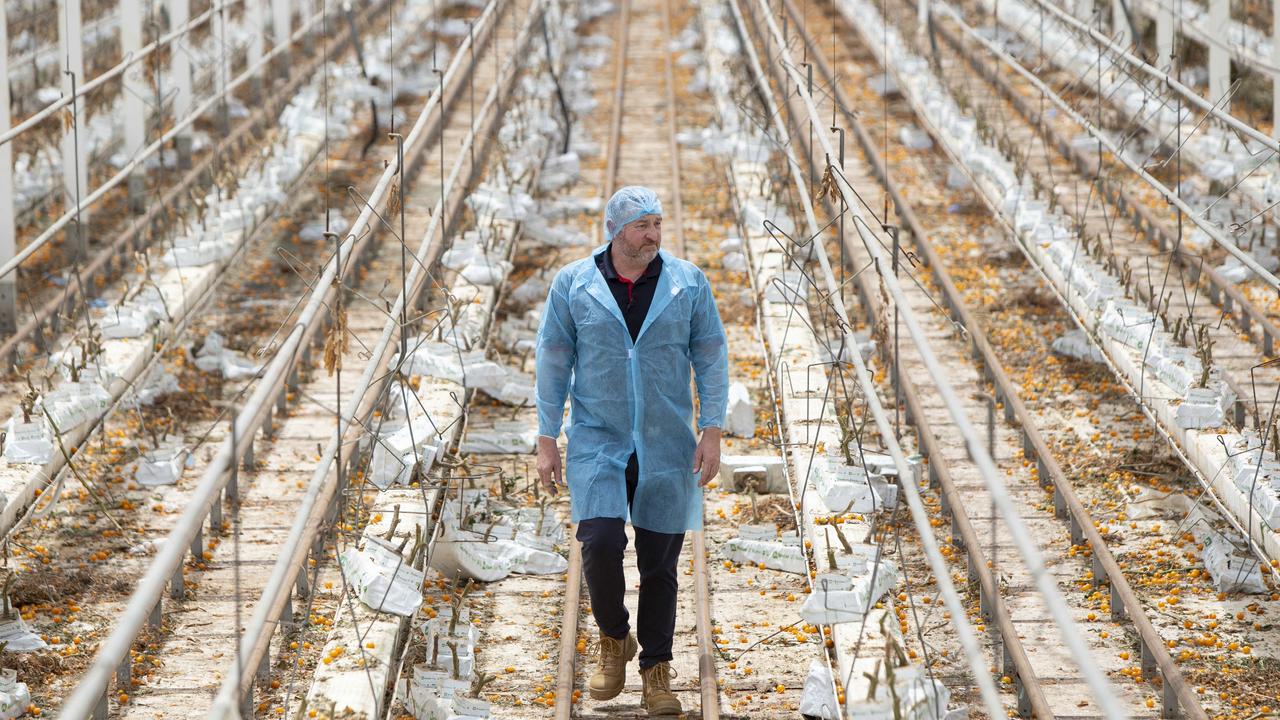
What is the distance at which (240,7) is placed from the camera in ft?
54.3

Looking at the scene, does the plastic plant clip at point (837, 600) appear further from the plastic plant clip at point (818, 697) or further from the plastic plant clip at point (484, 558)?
the plastic plant clip at point (484, 558)

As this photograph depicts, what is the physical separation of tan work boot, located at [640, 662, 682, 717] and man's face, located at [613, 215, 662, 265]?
3.97ft

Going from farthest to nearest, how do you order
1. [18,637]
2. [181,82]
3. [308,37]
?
[308,37], [181,82], [18,637]

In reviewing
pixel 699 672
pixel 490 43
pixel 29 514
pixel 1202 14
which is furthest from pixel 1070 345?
pixel 490 43

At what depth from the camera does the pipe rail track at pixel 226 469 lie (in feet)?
9.89

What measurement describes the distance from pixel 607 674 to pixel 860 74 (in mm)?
12000

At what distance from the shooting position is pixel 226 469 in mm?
3826

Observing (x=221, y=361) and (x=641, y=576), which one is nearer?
(x=641, y=576)

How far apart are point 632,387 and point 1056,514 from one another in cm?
284

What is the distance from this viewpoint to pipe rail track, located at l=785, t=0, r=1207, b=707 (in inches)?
211

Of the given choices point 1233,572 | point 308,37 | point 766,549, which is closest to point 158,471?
point 766,549

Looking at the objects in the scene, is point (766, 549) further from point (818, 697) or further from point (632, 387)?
point (632, 387)

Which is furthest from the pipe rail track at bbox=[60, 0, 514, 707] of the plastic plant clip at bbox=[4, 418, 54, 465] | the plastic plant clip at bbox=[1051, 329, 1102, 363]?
the plastic plant clip at bbox=[1051, 329, 1102, 363]

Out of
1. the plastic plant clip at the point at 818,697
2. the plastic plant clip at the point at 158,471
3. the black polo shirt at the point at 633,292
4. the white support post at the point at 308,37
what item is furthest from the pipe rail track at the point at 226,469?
the white support post at the point at 308,37
